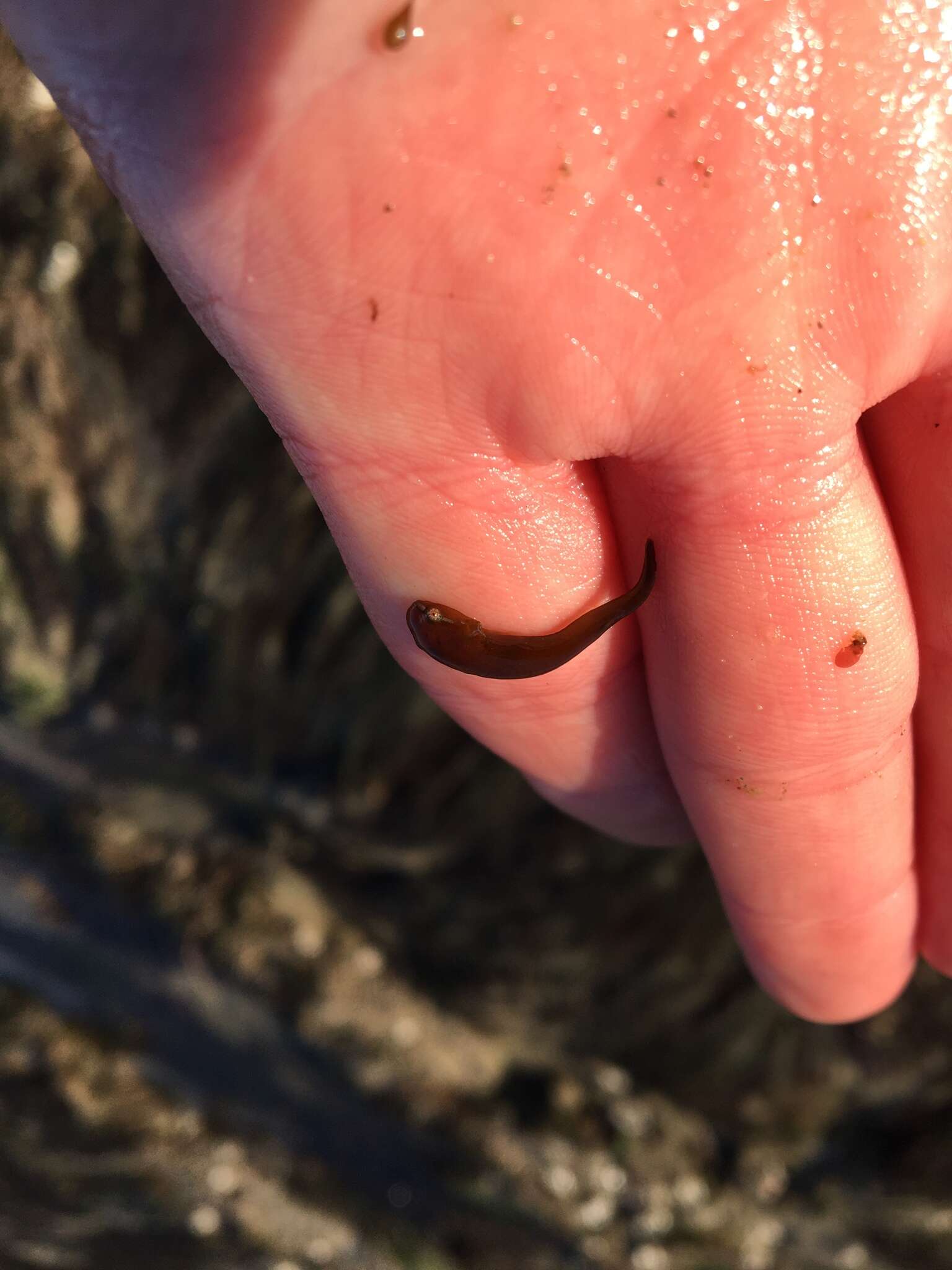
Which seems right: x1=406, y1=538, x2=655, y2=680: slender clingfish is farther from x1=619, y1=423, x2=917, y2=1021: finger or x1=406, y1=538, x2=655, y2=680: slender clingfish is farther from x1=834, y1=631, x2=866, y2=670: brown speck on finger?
x1=834, y1=631, x2=866, y2=670: brown speck on finger

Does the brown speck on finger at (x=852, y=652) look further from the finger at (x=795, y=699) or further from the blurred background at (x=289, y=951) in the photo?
the blurred background at (x=289, y=951)

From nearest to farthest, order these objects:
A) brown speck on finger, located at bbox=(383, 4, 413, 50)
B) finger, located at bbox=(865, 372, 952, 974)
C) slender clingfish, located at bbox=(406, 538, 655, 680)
→ brown speck on finger, located at bbox=(383, 4, 413, 50)
finger, located at bbox=(865, 372, 952, 974)
slender clingfish, located at bbox=(406, 538, 655, 680)

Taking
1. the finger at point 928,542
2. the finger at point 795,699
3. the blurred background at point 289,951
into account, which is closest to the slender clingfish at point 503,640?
the finger at point 795,699

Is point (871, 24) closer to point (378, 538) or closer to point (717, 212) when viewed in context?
point (717, 212)

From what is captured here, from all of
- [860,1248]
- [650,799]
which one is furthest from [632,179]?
[860,1248]

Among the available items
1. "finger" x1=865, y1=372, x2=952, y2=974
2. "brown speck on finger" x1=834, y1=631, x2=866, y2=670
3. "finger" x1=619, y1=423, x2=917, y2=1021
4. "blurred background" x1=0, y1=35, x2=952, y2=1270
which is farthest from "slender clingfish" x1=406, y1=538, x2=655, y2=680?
"blurred background" x1=0, y1=35, x2=952, y2=1270

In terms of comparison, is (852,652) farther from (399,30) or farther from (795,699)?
(399,30)

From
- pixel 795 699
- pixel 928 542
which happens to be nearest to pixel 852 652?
pixel 795 699
